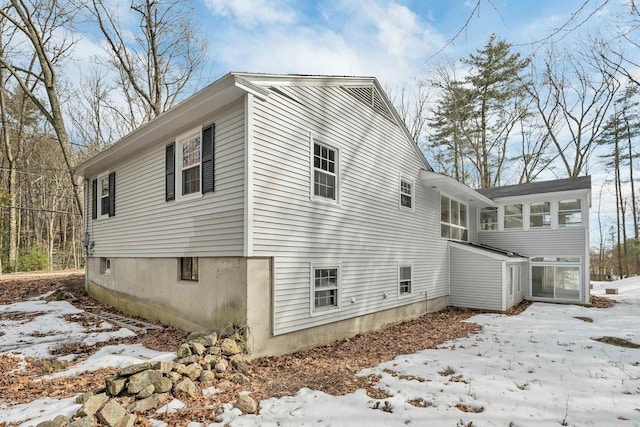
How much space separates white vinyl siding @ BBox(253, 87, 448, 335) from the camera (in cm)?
632

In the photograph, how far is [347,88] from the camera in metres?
8.80

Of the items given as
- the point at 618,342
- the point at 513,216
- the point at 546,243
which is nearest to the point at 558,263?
the point at 546,243

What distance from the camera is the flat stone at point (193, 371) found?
455 centimetres

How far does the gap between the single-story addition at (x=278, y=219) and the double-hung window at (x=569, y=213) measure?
409 cm

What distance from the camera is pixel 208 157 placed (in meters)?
6.66

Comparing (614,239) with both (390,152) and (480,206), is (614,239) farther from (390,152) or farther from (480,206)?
(390,152)

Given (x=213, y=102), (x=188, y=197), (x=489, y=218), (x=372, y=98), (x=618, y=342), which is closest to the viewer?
(x=213, y=102)

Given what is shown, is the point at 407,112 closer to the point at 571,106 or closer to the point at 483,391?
the point at 571,106

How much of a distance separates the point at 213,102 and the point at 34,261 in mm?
20991

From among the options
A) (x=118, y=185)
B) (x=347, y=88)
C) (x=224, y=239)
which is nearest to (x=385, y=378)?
(x=224, y=239)

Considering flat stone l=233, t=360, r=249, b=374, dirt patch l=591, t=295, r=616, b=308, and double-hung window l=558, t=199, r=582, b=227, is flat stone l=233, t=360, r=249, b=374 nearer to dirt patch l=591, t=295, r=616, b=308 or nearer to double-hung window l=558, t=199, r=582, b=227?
dirt patch l=591, t=295, r=616, b=308

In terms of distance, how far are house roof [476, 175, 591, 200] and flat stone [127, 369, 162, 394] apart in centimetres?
1617

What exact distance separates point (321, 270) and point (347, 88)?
4884 mm

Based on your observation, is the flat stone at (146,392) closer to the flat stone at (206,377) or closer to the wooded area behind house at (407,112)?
the flat stone at (206,377)
